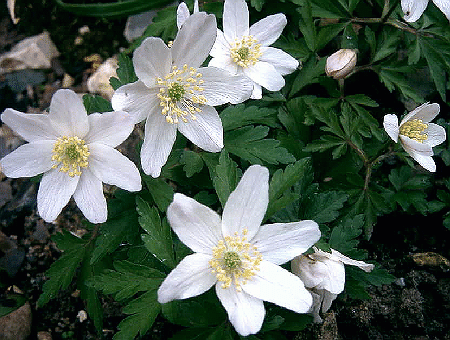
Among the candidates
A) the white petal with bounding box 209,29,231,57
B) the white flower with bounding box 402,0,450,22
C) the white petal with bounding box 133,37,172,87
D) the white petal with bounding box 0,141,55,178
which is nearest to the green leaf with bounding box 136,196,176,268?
the white petal with bounding box 0,141,55,178

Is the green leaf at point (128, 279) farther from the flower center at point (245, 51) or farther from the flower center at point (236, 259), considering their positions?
the flower center at point (245, 51)

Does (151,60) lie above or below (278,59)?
above

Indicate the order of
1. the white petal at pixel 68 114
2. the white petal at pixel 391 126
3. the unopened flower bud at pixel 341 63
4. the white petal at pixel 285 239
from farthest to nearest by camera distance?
the unopened flower bud at pixel 341 63 < the white petal at pixel 391 126 < the white petal at pixel 68 114 < the white petal at pixel 285 239

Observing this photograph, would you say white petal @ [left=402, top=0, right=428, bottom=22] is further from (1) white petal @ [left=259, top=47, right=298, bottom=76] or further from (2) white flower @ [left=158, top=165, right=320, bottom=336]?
(2) white flower @ [left=158, top=165, right=320, bottom=336]

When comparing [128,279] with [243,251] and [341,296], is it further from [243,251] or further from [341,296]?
[341,296]

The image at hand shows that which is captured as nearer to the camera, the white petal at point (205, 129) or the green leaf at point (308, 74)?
the white petal at point (205, 129)

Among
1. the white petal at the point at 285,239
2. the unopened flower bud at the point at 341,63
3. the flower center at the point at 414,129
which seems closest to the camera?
the white petal at the point at 285,239

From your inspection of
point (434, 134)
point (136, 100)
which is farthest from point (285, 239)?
point (434, 134)

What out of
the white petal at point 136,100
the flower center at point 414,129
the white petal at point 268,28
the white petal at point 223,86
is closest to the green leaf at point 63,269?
the white petal at point 136,100
